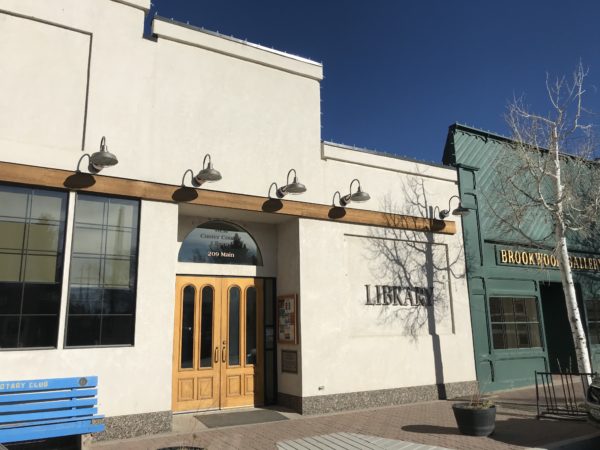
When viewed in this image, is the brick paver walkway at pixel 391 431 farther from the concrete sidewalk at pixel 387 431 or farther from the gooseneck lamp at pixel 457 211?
the gooseneck lamp at pixel 457 211

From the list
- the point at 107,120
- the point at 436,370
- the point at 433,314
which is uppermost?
the point at 107,120

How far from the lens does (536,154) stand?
12.1 m

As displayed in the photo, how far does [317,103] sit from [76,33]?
494 centimetres

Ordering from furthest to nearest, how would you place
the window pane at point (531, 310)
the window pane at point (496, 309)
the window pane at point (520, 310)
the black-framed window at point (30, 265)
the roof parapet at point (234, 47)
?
the window pane at point (531, 310), the window pane at point (520, 310), the window pane at point (496, 309), the roof parapet at point (234, 47), the black-framed window at point (30, 265)

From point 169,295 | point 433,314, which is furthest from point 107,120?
point 433,314

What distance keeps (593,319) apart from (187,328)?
42.1 ft

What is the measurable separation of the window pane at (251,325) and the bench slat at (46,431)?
3952 mm

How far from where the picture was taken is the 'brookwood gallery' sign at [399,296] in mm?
10793

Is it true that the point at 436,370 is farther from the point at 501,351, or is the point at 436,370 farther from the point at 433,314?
the point at 501,351

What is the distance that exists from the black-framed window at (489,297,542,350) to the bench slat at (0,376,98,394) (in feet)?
32.0

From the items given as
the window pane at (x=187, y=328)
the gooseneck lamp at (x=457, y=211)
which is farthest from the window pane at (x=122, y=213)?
the gooseneck lamp at (x=457, y=211)

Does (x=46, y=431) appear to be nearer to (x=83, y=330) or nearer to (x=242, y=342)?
(x=83, y=330)

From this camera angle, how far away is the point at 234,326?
9.95m

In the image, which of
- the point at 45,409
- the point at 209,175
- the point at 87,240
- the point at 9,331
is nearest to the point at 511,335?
the point at 209,175
